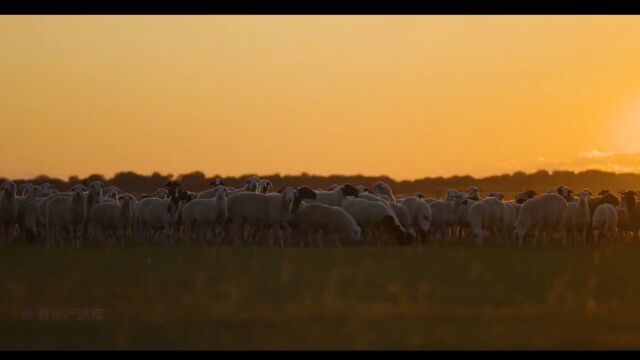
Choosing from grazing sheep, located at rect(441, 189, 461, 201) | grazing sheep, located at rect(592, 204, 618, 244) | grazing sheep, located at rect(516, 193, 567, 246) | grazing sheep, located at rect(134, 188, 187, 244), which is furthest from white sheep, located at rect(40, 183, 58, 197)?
grazing sheep, located at rect(592, 204, 618, 244)

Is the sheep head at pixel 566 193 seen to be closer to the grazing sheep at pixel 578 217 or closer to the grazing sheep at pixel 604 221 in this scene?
the grazing sheep at pixel 578 217

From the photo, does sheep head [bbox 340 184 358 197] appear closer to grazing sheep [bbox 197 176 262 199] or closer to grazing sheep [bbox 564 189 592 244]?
grazing sheep [bbox 197 176 262 199]

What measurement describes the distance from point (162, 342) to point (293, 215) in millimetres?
16992

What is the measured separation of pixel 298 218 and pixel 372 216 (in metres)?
2.51

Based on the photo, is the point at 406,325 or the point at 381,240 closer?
the point at 406,325

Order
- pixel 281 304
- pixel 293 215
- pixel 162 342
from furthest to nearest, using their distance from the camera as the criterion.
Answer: pixel 293 215 → pixel 281 304 → pixel 162 342

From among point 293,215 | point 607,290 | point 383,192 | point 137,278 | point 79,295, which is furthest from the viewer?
point 383,192

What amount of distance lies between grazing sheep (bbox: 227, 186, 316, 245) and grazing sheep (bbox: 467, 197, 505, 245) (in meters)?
4.92

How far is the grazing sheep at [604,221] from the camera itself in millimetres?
28047

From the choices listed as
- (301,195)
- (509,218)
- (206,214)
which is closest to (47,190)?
(206,214)

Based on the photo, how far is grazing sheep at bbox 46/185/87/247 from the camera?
85.9ft

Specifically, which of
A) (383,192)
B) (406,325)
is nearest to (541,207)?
(383,192)
